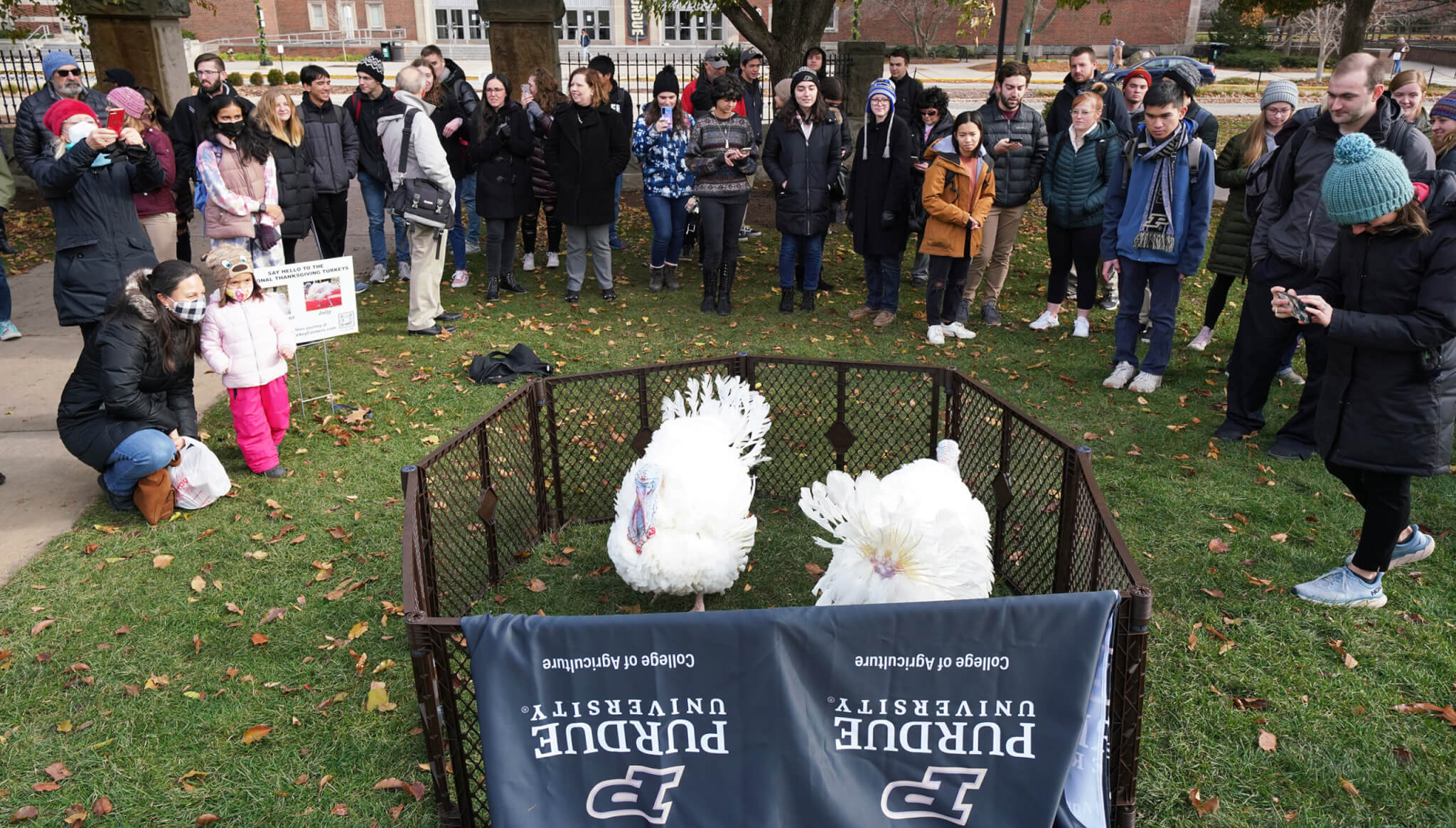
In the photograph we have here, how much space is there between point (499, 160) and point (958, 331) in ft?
17.0

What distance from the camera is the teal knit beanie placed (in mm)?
4523

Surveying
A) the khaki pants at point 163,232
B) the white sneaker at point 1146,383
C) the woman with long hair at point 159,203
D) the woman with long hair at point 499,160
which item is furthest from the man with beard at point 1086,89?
the khaki pants at point 163,232

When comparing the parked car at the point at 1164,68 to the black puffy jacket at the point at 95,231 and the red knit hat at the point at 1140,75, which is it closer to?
the red knit hat at the point at 1140,75

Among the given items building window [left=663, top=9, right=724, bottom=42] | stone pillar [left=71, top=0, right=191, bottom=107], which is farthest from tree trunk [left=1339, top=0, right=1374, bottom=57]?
building window [left=663, top=9, right=724, bottom=42]

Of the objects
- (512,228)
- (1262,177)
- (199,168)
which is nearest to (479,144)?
(512,228)

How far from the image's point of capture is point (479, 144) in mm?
10531

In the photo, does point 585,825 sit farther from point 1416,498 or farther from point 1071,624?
point 1416,498

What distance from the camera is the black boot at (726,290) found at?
1045 cm

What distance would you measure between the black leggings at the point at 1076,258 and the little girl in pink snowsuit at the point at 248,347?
6.94m

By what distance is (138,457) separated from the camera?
6156mm

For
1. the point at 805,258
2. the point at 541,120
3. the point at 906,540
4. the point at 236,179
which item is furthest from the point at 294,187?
the point at 906,540

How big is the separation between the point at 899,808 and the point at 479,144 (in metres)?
8.93

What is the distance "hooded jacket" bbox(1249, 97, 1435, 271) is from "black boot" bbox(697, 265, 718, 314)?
207 inches

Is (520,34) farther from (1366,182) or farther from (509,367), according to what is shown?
(1366,182)
